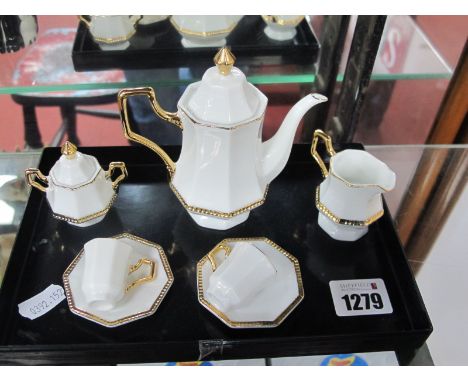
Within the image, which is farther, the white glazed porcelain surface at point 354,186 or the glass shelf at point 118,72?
the glass shelf at point 118,72

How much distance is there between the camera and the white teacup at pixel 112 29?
0.70 m

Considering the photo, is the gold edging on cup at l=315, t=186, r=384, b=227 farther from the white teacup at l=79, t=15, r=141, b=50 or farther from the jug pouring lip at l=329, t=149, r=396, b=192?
the white teacup at l=79, t=15, r=141, b=50

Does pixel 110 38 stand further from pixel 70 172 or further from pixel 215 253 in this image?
pixel 215 253

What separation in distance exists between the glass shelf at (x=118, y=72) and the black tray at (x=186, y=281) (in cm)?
10

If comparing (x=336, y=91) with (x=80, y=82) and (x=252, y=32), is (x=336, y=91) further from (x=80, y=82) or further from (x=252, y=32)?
(x=80, y=82)

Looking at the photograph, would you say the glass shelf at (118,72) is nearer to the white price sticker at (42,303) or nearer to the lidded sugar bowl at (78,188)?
the lidded sugar bowl at (78,188)

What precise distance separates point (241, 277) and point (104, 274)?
138 mm

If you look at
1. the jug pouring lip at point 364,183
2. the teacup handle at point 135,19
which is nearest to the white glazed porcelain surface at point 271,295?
the jug pouring lip at point 364,183

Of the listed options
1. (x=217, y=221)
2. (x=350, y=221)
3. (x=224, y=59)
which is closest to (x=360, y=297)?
(x=350, y=221)

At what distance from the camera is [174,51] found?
72 cm

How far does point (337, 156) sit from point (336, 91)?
0.85 ft

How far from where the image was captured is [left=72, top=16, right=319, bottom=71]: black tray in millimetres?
719

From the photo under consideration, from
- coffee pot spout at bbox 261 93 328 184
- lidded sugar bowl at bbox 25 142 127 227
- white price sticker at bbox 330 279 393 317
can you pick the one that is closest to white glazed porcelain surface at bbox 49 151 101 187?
lidded sugar bowl at bbox 25 142 127 227

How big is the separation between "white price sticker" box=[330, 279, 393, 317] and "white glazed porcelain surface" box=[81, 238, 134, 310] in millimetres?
237
